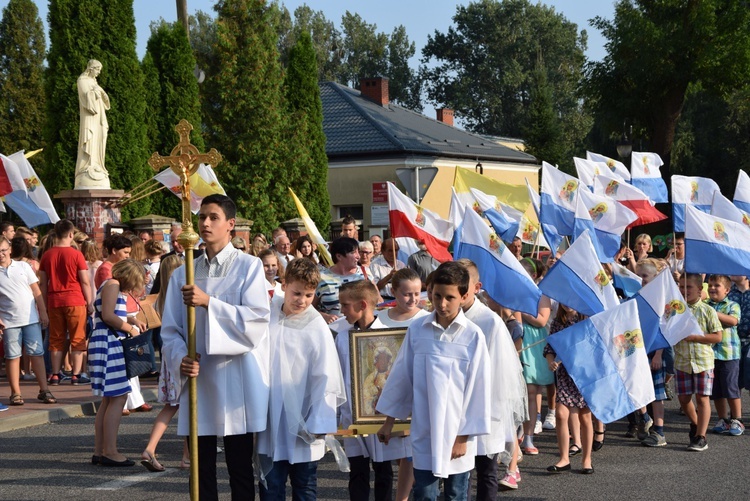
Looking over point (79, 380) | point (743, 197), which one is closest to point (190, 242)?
point (79, 380)

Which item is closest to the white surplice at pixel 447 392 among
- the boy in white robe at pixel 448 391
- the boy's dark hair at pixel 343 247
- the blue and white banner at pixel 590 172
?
the boy in white robe at pixel 448 391

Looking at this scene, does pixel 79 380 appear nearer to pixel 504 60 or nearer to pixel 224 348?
pixel 224 348

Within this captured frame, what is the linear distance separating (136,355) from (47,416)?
2.56 metres

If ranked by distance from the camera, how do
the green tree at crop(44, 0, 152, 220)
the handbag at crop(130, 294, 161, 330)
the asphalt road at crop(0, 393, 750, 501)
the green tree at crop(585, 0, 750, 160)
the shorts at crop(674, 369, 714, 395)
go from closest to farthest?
the asphalt road at crop(0, 393, 750, 501), the handbag at crop(130, 294, 161, 330), the shorts at crop(674, 369, 714, 395), the green tree at crop(44, 0, 152, 220), the green tree at crop(585, 0, 750, 160)

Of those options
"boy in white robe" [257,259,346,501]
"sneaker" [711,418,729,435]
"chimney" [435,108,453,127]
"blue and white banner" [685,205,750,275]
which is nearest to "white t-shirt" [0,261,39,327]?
"boy in white robe" [257,259,346,501]

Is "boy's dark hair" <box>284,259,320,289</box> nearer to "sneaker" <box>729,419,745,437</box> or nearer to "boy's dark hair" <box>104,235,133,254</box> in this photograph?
"boy's dark hair" <box>104,235,133,254</box>

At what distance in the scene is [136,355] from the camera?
870 centimetres

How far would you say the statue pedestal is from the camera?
1923 cm

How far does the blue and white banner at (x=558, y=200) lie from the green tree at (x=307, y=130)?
20478mm

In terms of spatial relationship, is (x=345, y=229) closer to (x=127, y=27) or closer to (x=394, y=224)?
(x=394, y=224)

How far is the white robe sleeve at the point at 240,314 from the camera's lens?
5492mm

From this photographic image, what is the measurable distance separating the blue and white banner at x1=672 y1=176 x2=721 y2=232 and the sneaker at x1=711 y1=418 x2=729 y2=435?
312 cm

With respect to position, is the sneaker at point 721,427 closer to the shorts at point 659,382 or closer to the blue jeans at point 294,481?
the shorts at point 659,382

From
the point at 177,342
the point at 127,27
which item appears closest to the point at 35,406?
the point at 177,342
